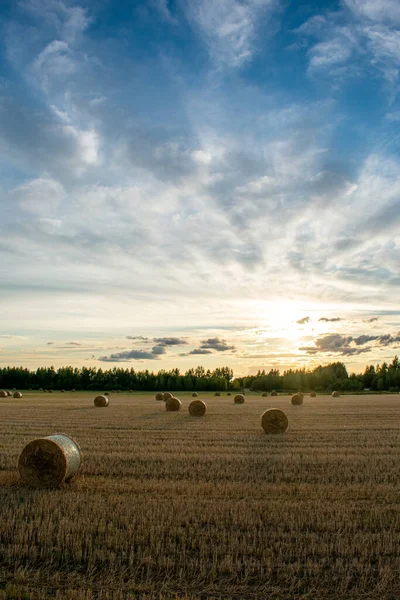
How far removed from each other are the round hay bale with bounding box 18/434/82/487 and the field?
12.1 inches

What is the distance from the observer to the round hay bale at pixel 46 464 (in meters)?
9.81

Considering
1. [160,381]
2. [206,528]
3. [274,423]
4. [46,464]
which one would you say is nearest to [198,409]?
[274,423]

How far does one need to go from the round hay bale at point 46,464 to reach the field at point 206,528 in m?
0.31

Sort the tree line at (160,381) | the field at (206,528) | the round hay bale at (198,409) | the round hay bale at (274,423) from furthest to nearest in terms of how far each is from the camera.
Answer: the tree line at (160,381)
the round hay bale at (198,409)
the round hay bale at (274,423)
the field at (206,528)

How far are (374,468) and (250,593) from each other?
7.23m

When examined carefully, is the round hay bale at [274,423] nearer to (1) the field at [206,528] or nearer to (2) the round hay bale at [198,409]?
(1) the field at [206,528]

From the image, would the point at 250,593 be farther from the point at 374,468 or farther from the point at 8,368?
the point at 8,368

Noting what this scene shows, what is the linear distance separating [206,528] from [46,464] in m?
4.21

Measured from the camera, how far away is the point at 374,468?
11609 mm

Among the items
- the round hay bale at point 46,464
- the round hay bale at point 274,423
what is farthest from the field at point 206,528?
the round hay bale at point 274,423

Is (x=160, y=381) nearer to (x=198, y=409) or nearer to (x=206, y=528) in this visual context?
(x=198, y=409)

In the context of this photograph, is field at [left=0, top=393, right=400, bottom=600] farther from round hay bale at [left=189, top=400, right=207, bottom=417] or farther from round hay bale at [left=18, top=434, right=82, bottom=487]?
round hay bale at [left=189, top=400, right=207, bottom=417]

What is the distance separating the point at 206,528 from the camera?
7137 millimetres

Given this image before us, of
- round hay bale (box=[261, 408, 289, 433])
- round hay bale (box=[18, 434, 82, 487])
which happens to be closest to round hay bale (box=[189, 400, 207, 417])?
round hay bale (box=[261, 408, 289, 433])
